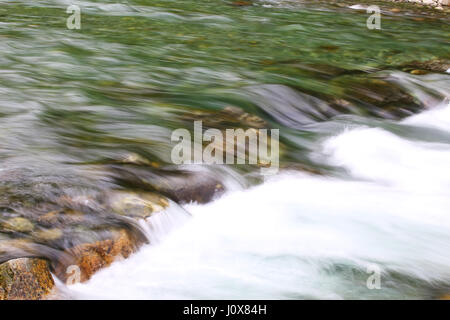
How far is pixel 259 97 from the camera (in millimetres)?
7465

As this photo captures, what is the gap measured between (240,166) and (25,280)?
2.49 metres

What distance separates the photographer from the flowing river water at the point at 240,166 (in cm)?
404

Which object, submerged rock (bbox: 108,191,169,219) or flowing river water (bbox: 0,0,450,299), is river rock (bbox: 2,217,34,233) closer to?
flowing river water (bbox: 0,0,450,299)

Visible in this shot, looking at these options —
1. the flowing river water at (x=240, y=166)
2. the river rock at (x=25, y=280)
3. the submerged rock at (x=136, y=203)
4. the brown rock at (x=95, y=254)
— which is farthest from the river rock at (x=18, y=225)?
the submerged rock at (x=136, y=203)

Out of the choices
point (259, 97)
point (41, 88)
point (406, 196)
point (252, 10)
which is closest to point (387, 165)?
point (406, 196)

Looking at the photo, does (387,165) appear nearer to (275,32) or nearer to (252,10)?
(275,32)

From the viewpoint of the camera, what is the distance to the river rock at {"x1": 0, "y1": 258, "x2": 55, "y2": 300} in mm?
3316

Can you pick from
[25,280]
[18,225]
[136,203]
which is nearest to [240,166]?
[136,203]

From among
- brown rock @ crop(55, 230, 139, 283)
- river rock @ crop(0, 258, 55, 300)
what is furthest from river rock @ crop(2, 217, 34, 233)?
river rock @ crop(0, 258, 55, 300)

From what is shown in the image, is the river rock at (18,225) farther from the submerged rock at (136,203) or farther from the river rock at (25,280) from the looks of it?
the submerged rock at (136,203)

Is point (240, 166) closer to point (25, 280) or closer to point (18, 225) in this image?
point (18, 225)

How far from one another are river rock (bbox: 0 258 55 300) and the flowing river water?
0.16m

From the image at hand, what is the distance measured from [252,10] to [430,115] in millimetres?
6595

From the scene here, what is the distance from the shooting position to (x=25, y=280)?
3.38 meters
